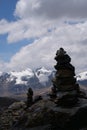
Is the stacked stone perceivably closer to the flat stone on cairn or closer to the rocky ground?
Answer: the flat stone on cairn

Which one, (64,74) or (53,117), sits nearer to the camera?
(53,117)

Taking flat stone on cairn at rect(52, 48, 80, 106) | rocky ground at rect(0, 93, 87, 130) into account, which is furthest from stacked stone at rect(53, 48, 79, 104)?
rocky ground at rect(0, 93, 87, 130)

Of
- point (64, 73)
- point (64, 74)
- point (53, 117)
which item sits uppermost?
point (64, 73)

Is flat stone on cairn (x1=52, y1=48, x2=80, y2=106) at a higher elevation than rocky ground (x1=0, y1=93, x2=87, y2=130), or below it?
higher

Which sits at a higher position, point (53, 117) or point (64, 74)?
point (64, 74)

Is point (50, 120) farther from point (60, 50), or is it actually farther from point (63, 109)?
point (60, 50)

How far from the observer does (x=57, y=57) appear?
166 feet

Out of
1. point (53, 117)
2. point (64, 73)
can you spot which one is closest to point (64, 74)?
point (64, 73)

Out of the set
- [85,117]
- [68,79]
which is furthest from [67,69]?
[85,117]

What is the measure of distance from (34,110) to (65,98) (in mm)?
8405

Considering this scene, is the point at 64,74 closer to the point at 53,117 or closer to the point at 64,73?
the point at 64,73

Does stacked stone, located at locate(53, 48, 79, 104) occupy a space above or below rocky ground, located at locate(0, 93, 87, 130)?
above

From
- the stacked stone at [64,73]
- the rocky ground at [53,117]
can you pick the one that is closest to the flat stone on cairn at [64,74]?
the stacked stone at [64,73]

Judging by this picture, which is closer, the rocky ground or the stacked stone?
the rocky ground
